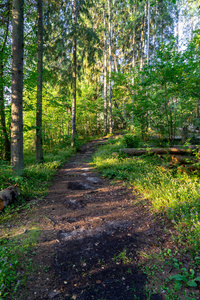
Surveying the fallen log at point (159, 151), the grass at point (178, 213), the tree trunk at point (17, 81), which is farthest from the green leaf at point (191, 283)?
the fallen log at point (159, 151)

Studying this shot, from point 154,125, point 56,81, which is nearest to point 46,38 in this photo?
point 56,81

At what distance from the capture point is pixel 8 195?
4.09 metres

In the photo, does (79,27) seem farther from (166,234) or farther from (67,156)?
(166,234)

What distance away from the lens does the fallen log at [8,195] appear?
388cm

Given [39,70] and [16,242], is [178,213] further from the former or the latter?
[39,70]

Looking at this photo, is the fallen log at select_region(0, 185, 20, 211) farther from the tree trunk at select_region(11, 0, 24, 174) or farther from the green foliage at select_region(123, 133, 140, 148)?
the green foliage at select_region(123, 133, 140, 148)

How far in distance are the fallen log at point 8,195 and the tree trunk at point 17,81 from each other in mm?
699

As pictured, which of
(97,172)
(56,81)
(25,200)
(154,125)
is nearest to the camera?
(25,200)

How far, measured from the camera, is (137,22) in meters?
18.5

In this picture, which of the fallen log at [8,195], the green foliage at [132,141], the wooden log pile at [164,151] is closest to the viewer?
the fallen log at [8,195]

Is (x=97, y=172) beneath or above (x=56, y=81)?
beneath

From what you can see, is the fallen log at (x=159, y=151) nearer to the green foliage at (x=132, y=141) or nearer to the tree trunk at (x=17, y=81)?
the green foliage at (x=132, y=141)

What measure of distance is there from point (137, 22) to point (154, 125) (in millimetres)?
17904

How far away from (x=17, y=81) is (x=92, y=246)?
17.5ft
